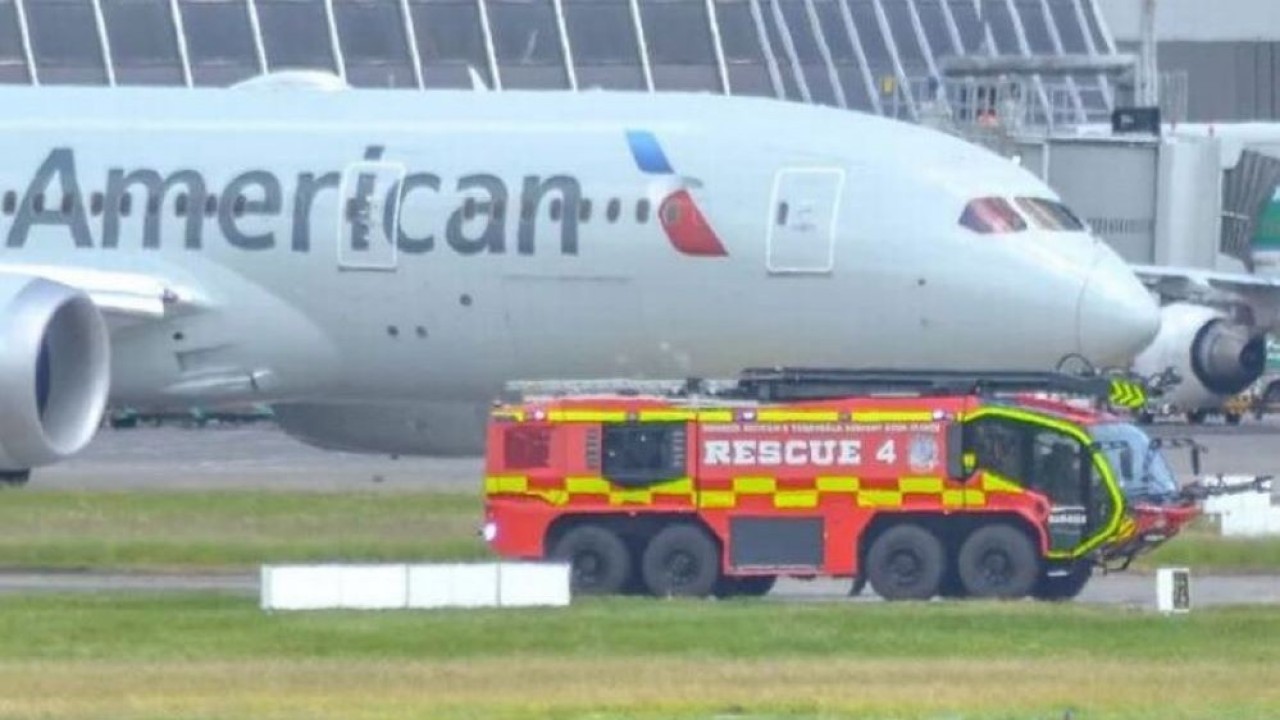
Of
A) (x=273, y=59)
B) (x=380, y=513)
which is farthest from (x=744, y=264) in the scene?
(x=273, y=59)

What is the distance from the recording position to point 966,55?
2876 inches

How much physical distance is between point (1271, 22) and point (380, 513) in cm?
5928

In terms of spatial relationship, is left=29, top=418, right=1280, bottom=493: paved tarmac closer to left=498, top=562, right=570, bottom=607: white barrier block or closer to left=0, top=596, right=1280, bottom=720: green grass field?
left=498, top=562, right=570, bottom=607: white barrier block

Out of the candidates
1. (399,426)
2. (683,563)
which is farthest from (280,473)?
(683,563)

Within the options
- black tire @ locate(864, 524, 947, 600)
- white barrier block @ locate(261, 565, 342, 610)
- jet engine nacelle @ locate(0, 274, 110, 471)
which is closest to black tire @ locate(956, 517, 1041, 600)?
black tire @ locate(864, 524, 947, 600)

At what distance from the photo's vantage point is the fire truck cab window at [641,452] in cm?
2795

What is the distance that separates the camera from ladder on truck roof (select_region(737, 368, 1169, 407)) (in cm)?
2856

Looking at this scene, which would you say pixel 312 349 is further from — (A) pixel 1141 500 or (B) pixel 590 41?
(B) pixel 590 41

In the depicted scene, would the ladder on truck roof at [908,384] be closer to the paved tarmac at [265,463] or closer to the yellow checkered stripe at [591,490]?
the yellow checkered stripe at [591,490]

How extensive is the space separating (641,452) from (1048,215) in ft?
15.1

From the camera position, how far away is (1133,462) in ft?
92.9

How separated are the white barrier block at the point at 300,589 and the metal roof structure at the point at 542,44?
40.1 meters

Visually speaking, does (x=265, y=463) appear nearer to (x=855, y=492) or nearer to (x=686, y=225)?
(x=686, y=225)

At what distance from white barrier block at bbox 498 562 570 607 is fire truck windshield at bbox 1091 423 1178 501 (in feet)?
13.8
